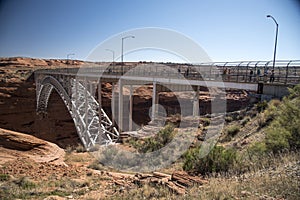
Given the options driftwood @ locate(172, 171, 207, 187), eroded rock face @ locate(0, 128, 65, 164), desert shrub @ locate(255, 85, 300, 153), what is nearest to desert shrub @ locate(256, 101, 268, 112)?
desert shrub @ locate(255, 85, 300, 153)

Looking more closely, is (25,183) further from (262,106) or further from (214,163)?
(262,106)

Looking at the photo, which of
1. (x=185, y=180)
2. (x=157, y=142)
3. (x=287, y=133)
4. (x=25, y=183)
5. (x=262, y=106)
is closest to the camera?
(x=185, y=180)

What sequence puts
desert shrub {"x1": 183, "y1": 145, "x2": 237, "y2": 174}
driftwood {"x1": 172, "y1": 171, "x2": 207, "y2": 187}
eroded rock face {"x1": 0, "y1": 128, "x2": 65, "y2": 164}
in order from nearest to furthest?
1. driftwood {"x1": 172, "y1": 171, "x2": 207, "y2": 187}
2. desert shrub {"x1": 183, "y1": 145, "x2": 237, "y2": 174}
3. eroded rock face {"x1": 0, "y1": 128, "x2": 65, "y2": 164}

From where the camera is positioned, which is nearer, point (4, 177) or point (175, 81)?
point (4, 177)

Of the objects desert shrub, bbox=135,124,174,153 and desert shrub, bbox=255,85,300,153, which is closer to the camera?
desert shrub, bbox=255,85,300,153

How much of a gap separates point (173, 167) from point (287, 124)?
14.4 ft

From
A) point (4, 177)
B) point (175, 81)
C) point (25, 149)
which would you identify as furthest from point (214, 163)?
point (175, 81)

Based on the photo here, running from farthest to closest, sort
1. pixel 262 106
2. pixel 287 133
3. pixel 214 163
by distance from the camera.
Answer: pixel 262 106, pixel 287 133, pixel 214 163

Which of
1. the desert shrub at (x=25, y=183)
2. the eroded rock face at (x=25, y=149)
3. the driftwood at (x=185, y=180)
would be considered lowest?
the eroded rock face at (x=25, y=149)

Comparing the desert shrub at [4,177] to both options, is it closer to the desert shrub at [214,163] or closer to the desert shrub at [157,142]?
the desert shrub at [214,163]

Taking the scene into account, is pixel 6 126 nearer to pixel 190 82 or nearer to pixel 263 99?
pixel 190 82

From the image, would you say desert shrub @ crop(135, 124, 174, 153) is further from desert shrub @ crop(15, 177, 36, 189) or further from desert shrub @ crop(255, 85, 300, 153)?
desert shrub @ crop(15, 177, 36, 189)

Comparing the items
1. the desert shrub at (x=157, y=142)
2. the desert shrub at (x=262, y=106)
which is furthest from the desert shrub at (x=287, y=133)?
the desert shrub at (x=157, y=142)

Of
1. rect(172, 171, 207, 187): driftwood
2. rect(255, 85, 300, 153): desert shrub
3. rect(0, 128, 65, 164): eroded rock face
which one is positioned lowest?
rect(0, 128, 65, 164): eroded rock face
